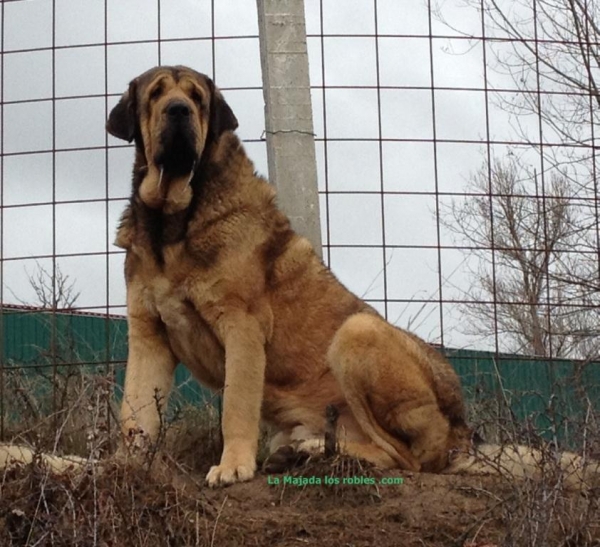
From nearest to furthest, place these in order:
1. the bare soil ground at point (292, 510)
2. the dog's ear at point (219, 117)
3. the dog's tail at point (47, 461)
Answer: the bare soil ground at point (292, 510) → the dog's tail at point (47, 461) → the dog's ear at point (219, 117)

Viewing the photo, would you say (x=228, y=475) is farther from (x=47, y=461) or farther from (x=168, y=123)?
(x=168, y=123)

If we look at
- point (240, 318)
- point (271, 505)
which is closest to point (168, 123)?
point (240, 318)

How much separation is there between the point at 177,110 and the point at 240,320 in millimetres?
1102

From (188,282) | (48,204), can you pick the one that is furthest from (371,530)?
(48,204)

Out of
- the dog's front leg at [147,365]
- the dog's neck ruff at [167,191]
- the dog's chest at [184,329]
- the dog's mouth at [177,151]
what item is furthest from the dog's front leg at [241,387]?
the dog's mouth at [177,151]

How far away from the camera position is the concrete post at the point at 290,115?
714 centimetres

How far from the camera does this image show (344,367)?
235 inches

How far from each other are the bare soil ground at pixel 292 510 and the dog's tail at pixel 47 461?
0.05 metres

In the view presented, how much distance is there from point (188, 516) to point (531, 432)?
53.3 inches

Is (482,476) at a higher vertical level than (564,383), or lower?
lower

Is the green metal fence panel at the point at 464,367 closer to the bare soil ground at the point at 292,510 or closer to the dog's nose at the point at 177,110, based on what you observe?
the bare soil ground at the point at 292,510

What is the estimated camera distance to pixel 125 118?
6203 mm

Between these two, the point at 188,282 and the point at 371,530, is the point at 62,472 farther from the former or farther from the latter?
the point at 188,282

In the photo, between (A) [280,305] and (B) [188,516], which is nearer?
(B) [188,516]
